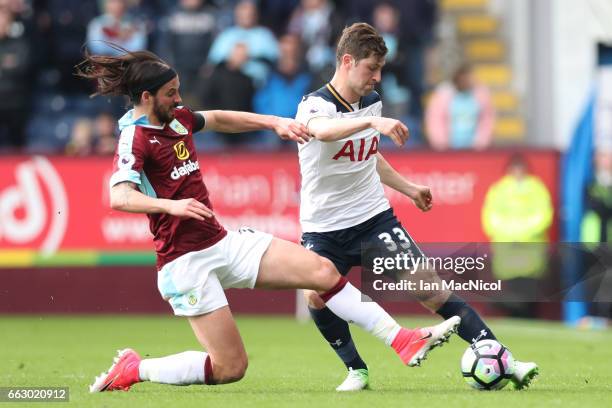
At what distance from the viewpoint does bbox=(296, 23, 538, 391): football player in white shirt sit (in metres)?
9.11

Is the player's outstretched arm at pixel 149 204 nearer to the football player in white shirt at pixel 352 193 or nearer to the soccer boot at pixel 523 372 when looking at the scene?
the football player in white shirt at pixel 352 193

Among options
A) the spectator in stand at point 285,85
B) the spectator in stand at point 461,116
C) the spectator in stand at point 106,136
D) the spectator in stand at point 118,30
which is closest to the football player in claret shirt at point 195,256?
the spectator in stand at point 106,136

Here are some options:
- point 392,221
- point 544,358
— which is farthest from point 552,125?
point 392,221

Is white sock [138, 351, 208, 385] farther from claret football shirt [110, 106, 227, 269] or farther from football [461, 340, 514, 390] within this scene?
football [461, 340, 514, 390]

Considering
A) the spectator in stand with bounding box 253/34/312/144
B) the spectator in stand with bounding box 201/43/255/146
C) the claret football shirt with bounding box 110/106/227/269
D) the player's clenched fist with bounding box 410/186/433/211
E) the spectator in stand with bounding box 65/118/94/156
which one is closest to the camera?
the claret football shirt with bounding box 110/106/227/269

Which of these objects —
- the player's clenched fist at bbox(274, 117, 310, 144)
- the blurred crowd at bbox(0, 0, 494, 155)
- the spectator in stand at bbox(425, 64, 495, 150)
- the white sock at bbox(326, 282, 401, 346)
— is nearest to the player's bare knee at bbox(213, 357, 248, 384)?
the white sock at bbox(326, 282, 401, 346)

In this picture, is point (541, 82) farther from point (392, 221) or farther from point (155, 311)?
point (392, 221)

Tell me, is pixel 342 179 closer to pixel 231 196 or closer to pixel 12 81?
pixel 231 196

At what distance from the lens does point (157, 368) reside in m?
8.85

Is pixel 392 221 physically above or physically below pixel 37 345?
above

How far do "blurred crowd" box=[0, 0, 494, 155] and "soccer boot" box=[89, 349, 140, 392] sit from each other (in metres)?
9.30

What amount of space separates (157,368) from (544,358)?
15.1 ft

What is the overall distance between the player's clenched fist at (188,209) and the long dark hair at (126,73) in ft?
2.86

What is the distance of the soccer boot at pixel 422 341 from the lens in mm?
8523
